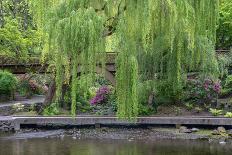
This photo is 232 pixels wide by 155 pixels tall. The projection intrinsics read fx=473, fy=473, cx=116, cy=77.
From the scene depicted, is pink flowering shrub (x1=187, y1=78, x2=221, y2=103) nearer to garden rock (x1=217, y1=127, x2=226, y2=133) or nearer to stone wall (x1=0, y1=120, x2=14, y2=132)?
garden rock (x1=217, y1=127, x2=226, y2=133)

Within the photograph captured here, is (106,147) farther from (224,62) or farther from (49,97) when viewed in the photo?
(224,62)

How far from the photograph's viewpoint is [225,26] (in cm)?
3064

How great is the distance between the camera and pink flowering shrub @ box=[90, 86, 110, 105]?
2447 centimetres

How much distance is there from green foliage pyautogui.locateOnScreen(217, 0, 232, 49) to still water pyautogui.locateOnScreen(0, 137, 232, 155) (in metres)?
13.3

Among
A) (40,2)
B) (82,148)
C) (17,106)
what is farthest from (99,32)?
(17,106)

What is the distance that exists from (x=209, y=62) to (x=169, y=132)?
12.4 ft

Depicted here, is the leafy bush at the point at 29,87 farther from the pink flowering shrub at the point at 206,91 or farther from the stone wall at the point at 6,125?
the pink flowering shrub at the point at 206,91

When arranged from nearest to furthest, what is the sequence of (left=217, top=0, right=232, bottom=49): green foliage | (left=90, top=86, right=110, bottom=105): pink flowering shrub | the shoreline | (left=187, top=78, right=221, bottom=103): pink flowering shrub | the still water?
the still water, the shoreline, (left=187, top=78, right=221, bottom=103): pink flowering shrub, (left=90, top=86, right=110, bottom=105): pink flowering shrub, (left=217, top=0, right=232, bottom=49): green foliage

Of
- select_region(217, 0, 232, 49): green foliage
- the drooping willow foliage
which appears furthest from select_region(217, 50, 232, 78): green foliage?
the drooping willow foliage

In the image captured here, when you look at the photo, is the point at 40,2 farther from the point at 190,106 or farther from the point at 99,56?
the point at 190,106

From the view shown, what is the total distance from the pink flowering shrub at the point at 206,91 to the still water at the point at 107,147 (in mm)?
5351

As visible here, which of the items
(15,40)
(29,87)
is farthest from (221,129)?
(29,87)

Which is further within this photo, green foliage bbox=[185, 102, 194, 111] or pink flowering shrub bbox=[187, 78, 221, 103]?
pink flowering shrub bbox=[187, 78, 221, 103]

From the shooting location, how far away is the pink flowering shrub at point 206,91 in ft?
76.0
